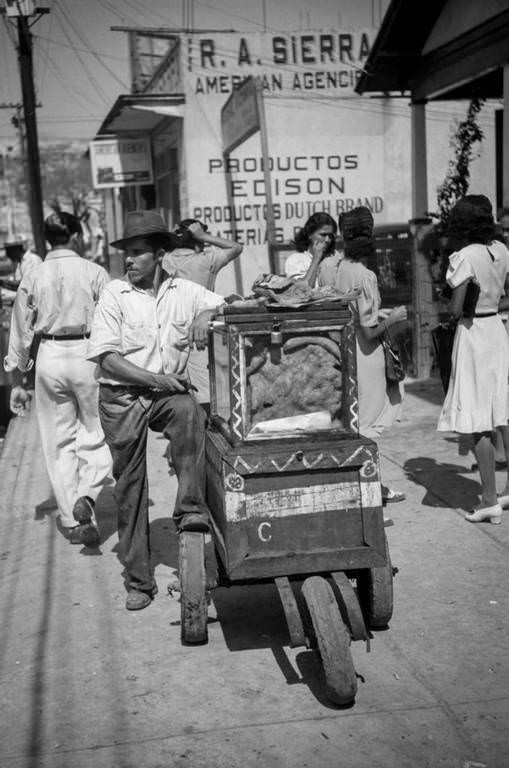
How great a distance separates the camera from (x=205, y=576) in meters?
4.34

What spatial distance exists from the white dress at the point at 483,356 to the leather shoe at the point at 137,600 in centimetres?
219

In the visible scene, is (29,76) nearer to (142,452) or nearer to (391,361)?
(391,361)

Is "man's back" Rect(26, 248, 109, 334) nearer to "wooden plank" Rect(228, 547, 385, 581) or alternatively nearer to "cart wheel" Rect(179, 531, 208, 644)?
Answer: "cart wheel" Rect(179, 531, 208, 644)

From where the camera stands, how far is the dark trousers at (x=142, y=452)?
15.6ft

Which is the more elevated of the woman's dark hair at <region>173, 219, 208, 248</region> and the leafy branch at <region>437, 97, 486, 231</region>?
the leafy branch at <region>437, 97, 486, 231</region>

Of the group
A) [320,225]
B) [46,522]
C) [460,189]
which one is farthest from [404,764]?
[460,189]

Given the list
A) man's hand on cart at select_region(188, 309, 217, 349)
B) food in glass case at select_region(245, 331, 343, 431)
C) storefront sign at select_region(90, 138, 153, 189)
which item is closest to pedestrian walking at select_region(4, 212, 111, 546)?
man's hand on cart at select_region(188, 309, 217, 349)

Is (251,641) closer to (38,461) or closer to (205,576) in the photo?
(205,576)

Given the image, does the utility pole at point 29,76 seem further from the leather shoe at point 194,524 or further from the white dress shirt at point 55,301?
the leather shoe at point 194,524

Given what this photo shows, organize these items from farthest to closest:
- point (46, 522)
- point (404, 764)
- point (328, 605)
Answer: point (46, 522) → point (328, 605) → point (404, 764)

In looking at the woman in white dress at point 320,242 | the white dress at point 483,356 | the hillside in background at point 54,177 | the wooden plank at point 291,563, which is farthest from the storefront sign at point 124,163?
the hillside in background at point 54,177

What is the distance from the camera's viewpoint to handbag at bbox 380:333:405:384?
233 inches

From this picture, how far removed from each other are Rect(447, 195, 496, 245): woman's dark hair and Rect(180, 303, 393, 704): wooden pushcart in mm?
1955

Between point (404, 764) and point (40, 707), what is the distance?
1.49 metres
